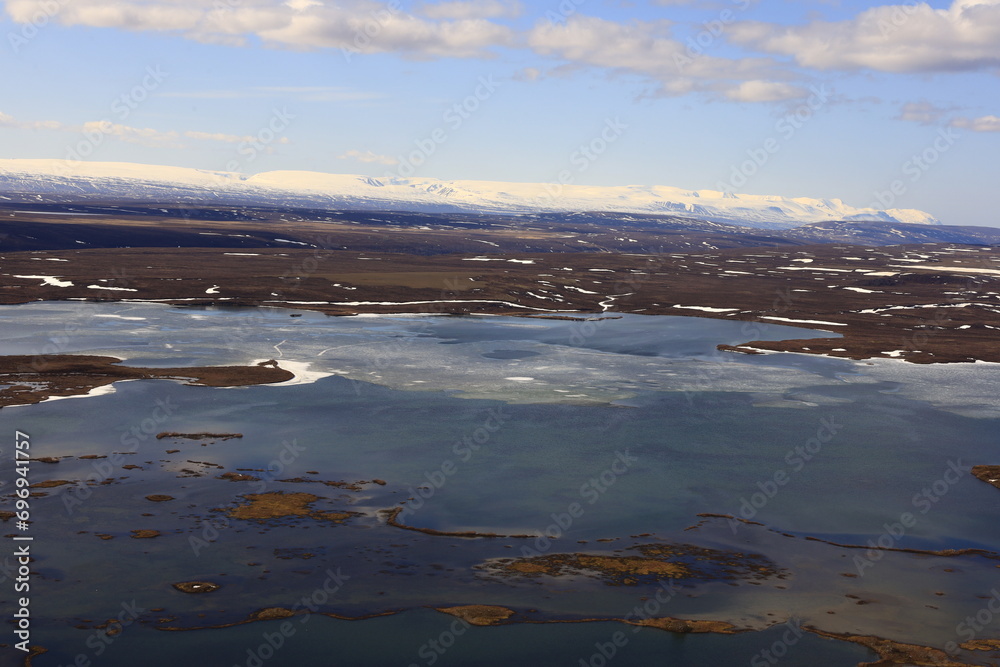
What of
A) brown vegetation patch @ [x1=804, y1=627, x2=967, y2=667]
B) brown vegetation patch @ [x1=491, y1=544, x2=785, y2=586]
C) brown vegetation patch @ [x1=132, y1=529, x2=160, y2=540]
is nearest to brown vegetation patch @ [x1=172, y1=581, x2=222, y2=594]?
brown vegetation patch @ [x1=132, y1=529, x2=160, y2=540]

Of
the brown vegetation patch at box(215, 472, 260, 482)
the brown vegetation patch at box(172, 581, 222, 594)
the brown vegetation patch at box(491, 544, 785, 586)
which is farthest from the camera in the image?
the brown vegetation patch at box(215, 472, 260, 482)

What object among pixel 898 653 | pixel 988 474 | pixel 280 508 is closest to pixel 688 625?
pixel 898 653

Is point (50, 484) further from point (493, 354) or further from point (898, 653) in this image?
point (493, 354)

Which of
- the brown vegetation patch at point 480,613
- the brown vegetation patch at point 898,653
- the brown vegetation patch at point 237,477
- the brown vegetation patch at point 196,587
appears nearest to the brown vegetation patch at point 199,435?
the brown vegetation patch at point 237,477

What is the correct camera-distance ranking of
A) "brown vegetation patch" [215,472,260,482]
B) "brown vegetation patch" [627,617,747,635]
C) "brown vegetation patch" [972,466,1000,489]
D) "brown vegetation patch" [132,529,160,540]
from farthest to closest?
"brown vegetation patch" [972,466,1000,489] → "brown vegetation patch" [215,472,260,482] → "brown vegetation patch" [132,529,160,540] → "brown vegetation patch" [627,617,747,635]

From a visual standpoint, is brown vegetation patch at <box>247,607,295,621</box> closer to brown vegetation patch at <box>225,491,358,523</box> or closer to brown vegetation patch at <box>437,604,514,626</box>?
brown vegetation patch at <box>437,604,514,626</box>

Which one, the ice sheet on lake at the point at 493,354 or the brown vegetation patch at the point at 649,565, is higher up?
the ice sheet on lake at the point at 493,354

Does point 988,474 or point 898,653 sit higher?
point 988,474

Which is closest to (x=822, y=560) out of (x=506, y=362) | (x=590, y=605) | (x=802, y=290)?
(x=590, y=605)

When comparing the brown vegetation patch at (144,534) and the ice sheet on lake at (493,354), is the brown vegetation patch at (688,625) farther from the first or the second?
the ice sheet on lake at (493,354)
